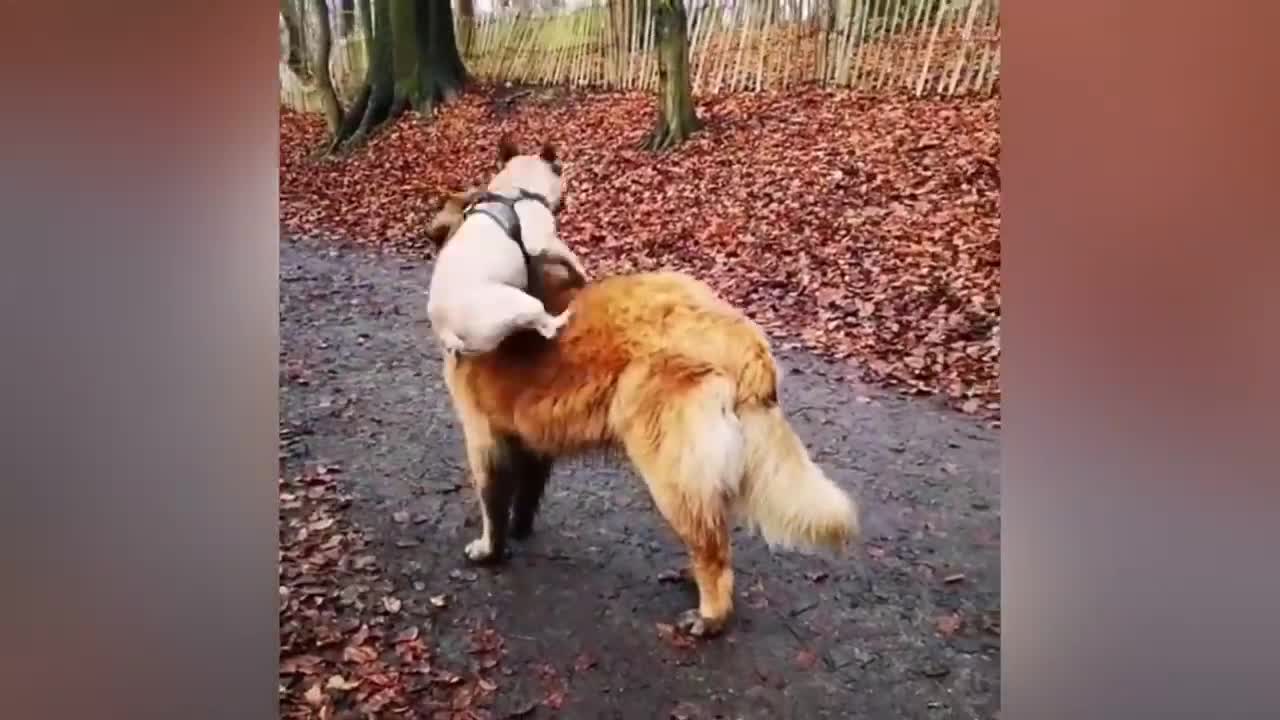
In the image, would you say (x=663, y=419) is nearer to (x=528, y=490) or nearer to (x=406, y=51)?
(x=528, y=490)

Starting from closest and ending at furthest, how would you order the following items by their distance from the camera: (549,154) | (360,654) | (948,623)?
(948,623) < (360,654) < (549,154)

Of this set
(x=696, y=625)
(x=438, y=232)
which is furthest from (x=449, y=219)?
(x=696, y=625)

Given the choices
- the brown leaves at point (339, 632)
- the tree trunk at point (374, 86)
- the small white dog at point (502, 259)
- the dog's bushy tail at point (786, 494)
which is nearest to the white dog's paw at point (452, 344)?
the small white dog at point (502, 259)

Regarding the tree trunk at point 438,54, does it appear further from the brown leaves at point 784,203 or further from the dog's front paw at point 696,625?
the dog's front paw at point 696,625

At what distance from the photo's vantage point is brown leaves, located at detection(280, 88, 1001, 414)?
172 cm

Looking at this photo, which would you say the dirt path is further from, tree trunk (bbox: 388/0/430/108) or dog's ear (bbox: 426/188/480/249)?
tree trunk (bbox: 388/0/430/108)

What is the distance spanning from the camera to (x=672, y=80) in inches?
72.6

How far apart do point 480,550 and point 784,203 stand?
0.76 m

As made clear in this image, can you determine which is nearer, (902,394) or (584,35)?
(902,394)
